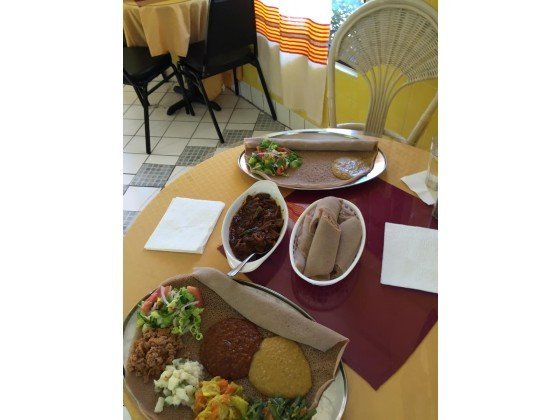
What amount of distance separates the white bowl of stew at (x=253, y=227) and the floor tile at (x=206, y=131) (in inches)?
82.9

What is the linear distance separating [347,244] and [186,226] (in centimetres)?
44

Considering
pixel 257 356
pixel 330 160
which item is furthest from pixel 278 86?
pixel 257 356

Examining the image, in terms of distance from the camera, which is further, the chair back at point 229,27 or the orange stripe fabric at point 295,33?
the chair back at point 229,27

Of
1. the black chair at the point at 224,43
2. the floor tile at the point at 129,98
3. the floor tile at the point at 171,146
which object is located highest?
the black chair at the point at 224,43

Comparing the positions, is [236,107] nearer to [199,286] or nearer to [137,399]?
[199,286]

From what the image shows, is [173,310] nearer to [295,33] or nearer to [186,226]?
[186,226]

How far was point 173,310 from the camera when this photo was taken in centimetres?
81

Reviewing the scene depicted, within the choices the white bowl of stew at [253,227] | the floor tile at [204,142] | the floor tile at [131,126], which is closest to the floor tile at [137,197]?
the floor tile at [204,142]

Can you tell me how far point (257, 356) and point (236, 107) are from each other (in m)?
3.00

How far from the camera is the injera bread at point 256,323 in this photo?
71cm

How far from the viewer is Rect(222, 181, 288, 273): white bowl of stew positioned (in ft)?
3.00

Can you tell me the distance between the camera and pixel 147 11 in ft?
8.45

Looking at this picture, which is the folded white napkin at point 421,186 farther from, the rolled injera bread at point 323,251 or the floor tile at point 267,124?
the floor tile at point 267,124

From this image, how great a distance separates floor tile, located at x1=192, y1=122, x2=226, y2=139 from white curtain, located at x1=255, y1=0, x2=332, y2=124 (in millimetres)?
602
